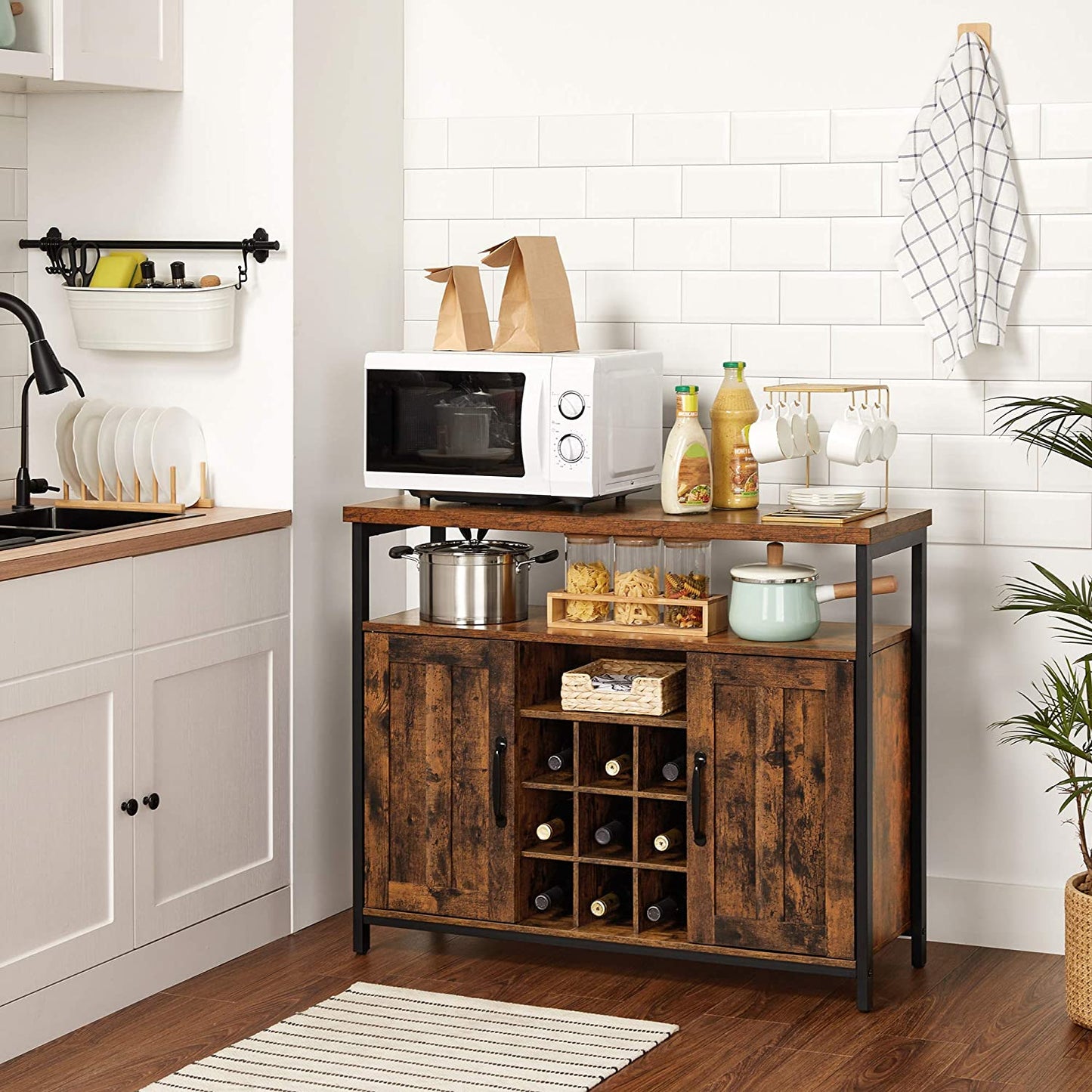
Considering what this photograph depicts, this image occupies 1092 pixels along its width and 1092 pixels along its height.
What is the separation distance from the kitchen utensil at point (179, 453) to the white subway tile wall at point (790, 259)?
0.35 meters

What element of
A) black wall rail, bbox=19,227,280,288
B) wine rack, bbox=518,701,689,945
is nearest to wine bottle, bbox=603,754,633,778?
wine rack, bbox=518,701,689,945

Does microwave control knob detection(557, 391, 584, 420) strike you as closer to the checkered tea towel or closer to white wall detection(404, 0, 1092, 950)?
white wall detection(404, 0, 1092, 950)

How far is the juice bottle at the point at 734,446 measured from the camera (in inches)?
138

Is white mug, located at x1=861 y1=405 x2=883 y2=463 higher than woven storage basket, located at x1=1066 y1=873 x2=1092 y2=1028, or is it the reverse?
white mug, located at x1=861 y1=405 x2=883 y2=463

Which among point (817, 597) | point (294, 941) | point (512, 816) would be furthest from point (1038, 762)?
point (294, 941)

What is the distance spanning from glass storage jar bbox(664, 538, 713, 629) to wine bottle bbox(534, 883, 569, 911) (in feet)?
1.96

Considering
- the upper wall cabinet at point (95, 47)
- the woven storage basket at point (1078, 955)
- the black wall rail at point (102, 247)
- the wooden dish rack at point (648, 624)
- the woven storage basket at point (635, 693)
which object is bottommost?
the woven storage basket at point (1078, 955)

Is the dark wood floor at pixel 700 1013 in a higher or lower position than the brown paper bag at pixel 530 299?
lower

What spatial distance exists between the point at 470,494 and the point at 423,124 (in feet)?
3.41

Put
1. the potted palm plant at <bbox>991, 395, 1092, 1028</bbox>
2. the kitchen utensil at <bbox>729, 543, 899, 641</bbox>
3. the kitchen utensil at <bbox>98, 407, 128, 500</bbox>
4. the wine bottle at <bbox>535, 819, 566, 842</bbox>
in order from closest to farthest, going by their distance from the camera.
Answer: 1. the potted palm plant at <bbox>991, 395, 1092, 1028</bbox>
2. the kitchen utensil at <bbox>729, 543, 899, 641</bbox>
3. the wine bottle at <bbox>535, 819, 566, 842</bbox>
4. the kitchen utensil at <bbox>98, 407, 128, 500</bbox>

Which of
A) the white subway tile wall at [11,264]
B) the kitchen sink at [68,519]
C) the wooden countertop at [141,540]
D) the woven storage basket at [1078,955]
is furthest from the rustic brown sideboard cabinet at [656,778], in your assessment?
the white subway tile wall at [11,264]

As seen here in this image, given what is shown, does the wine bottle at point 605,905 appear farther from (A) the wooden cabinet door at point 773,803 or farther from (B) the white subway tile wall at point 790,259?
(B) the white subway tile wall at point 790,259

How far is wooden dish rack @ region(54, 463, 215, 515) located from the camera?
363 centimetres

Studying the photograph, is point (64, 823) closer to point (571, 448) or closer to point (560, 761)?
point (560, 761)
